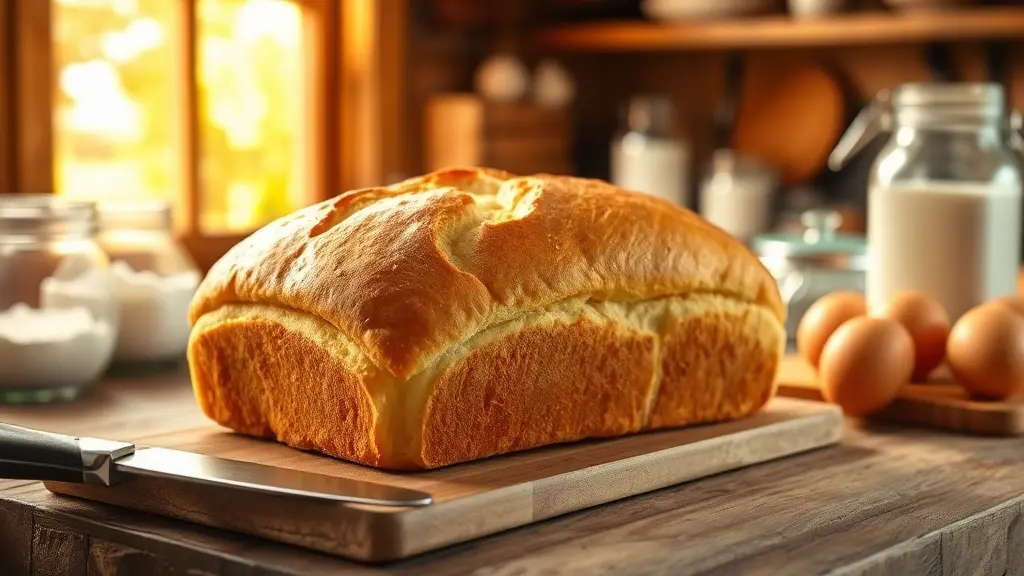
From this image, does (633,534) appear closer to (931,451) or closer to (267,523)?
(267,523)

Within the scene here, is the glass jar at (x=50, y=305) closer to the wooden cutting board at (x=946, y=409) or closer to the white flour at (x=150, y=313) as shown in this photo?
the white flour at (x=150, y=313)

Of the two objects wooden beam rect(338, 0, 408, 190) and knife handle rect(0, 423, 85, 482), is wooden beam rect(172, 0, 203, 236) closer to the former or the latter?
wooden beam rect(338, 0, 408, 190)

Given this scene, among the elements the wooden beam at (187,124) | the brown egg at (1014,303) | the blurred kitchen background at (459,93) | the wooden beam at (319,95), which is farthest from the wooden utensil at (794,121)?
the brown egg at (1014,303)

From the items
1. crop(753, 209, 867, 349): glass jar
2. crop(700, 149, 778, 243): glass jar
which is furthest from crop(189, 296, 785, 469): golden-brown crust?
crop(700, 149, 778, 243): glass jar

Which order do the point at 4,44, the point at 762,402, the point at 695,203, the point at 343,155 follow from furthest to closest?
1. the point at 695,203
2. the point at 343,155
3. the point at 4,44
4. the point at 762,402

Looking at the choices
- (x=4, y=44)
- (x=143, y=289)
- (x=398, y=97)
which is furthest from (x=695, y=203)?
(x=143, y=289)
